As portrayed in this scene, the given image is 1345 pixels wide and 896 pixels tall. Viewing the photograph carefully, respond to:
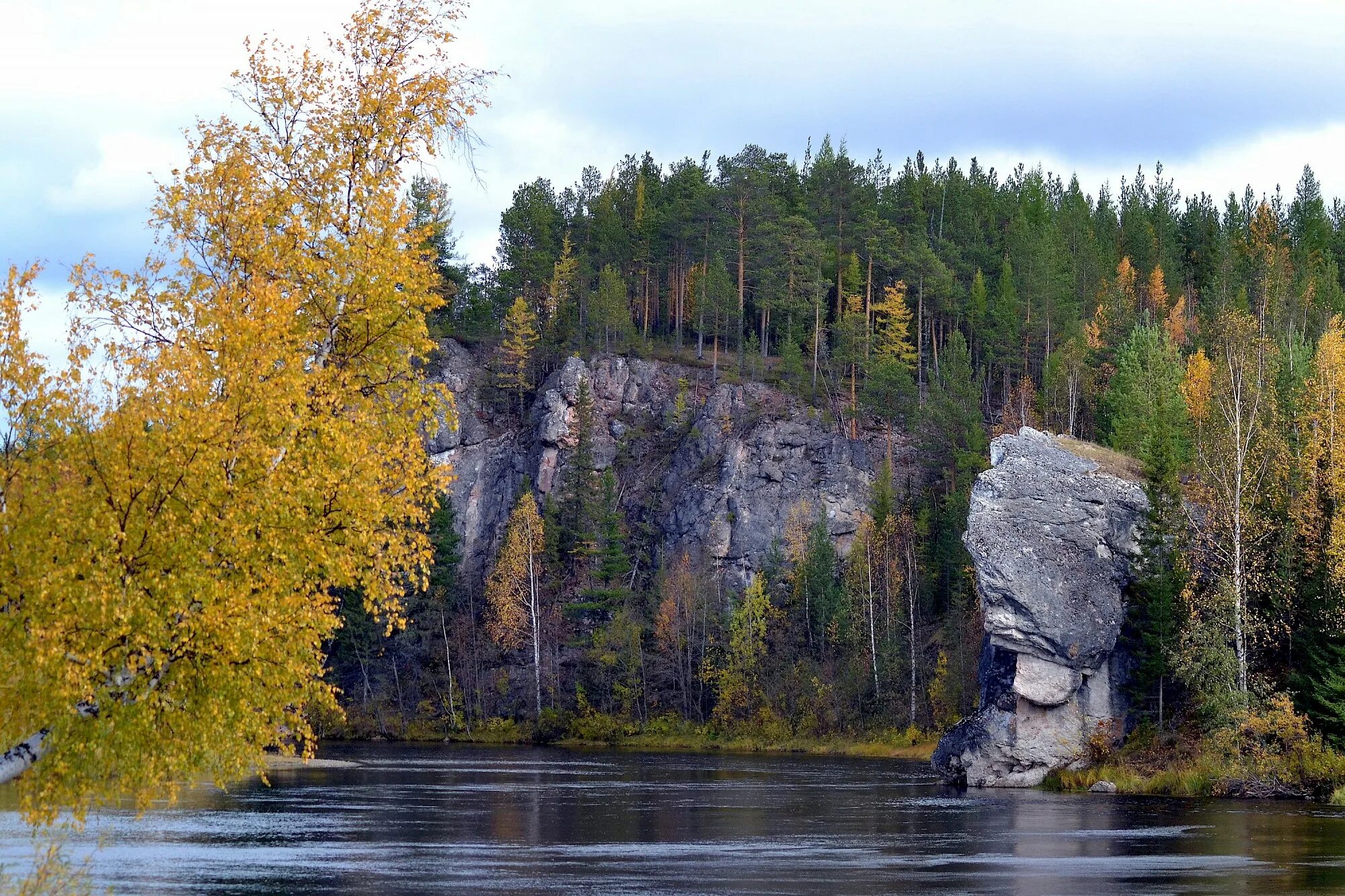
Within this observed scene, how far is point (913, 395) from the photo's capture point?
4532 inches

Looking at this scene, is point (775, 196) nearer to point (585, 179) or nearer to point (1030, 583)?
point (585, 179)

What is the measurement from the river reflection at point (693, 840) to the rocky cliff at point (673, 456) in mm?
50144

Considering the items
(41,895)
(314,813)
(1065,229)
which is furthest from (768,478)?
(41,895)

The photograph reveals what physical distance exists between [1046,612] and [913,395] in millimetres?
55245

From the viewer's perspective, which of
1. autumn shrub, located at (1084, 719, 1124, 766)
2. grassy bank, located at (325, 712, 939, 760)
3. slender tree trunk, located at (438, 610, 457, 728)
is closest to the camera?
autumn shrub, located at (1084, 719, 1124, 766)

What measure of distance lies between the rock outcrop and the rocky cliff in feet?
140

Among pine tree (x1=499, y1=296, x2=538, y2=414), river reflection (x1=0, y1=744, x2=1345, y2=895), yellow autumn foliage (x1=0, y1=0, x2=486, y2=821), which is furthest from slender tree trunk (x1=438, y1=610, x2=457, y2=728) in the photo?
yellow autumn foliage (x1=0, y1=0, x2=486, y2=821)

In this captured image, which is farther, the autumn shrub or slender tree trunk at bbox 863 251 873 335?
slender tree trunk at bbox 863 251 873 335

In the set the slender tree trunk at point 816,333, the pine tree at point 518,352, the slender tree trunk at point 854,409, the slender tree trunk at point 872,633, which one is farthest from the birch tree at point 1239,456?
the pine tree at point 518,352

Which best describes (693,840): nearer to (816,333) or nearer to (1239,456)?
(1239,456)

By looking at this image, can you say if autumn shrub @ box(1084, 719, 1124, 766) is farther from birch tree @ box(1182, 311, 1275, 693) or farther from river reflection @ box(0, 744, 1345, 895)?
birch tree @ box(1182, 311, 1275, 693)

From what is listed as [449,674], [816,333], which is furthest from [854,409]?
[449,674]

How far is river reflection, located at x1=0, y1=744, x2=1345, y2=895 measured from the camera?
2880 centimetres

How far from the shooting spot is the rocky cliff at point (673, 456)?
364ft
